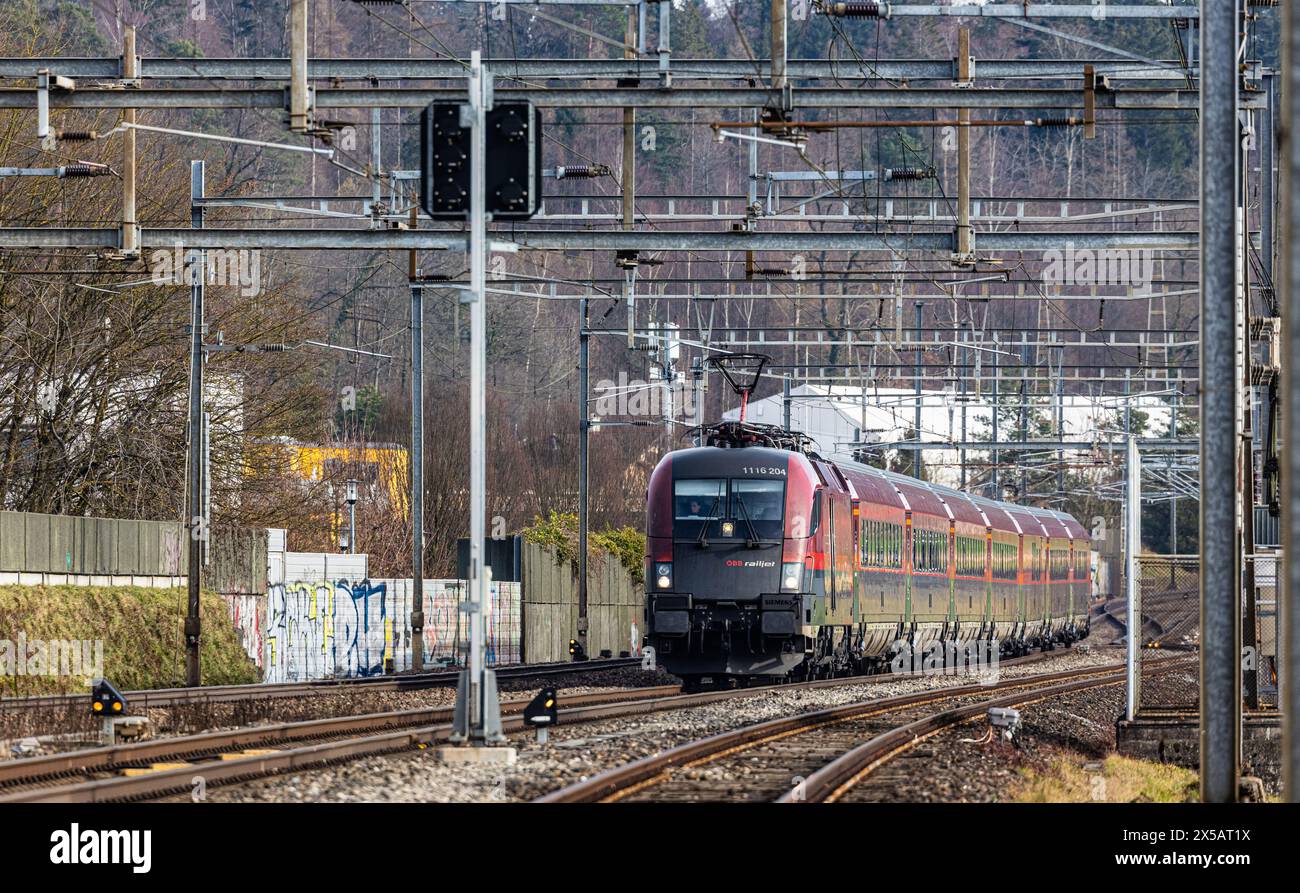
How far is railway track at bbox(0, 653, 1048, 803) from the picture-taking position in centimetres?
1316

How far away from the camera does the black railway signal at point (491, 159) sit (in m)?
16.1

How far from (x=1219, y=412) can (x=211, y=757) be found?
848cm

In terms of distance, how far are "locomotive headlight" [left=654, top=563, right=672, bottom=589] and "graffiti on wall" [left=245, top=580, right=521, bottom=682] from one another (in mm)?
8648

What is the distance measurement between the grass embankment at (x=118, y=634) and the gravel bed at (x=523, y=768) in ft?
31.1

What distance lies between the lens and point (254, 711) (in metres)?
22.8

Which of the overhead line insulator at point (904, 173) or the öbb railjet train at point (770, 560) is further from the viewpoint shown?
the öbb railjet train at point (770, 560)

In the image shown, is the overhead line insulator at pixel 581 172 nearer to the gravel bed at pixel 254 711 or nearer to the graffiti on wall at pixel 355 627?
the gravel bed at pixel 254 711

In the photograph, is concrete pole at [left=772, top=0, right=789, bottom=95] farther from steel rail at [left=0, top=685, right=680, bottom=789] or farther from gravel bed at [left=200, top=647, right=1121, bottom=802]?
steel rail at [left=0, top=685, right=680, bottom=789]

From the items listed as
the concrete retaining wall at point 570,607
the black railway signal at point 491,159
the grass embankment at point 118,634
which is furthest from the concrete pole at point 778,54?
the concrete retaining wall at point 570,607

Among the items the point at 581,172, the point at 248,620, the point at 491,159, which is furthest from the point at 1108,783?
the point at 248,620

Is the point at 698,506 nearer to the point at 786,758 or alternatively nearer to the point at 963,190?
the point at 963,190

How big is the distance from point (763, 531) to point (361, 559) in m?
20.9

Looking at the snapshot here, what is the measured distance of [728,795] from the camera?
46.5 ft

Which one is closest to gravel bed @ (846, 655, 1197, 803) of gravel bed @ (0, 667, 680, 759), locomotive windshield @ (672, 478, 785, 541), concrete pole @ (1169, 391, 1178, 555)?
locomotive windshield @ (672, 478, 785, 541)
